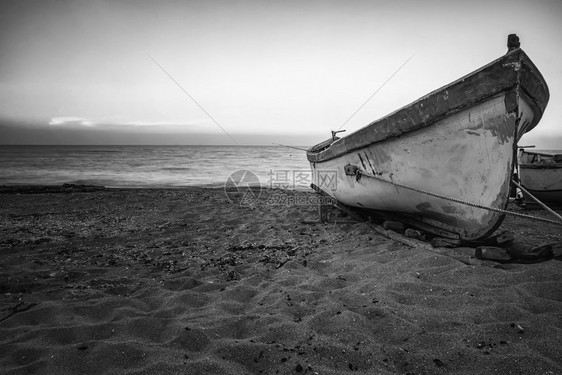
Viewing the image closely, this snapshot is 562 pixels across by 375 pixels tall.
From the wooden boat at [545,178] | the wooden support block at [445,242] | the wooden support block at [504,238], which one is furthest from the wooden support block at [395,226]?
the wooden boat at [545,178]

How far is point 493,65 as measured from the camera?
8.68 feet

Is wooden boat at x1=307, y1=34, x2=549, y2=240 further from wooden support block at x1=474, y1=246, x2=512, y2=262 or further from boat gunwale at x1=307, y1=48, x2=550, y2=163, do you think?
wooden support block at x1=474, y1=246, x2=512, y2=262

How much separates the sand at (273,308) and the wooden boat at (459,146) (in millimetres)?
566

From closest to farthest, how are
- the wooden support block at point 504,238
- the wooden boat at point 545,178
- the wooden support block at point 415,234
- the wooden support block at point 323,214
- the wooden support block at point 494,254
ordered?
the wooden support block at point 494,254
the wooden support block at point 504,238
the wooden support block at point 415,234
the wooden support block at point 323,214
the wooden boat at point 545,178

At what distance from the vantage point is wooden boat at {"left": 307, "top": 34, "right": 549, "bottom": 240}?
8.80 ft

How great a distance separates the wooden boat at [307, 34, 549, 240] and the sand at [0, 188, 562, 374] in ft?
1.86

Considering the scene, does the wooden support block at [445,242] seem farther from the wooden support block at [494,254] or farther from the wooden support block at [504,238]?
the wooden support block at [504,238]

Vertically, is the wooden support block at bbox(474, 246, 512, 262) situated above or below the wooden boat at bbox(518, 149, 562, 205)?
below

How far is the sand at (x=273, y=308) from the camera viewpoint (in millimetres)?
1927

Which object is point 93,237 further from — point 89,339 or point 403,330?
point 403,330

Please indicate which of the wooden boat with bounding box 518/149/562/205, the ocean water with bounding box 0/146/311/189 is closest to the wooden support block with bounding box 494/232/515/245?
the wooden boat with bounding box 518/149/562/205

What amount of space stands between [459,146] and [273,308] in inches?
101

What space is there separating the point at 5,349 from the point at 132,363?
102 cm

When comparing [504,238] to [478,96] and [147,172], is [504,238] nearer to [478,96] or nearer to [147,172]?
[478,96]
